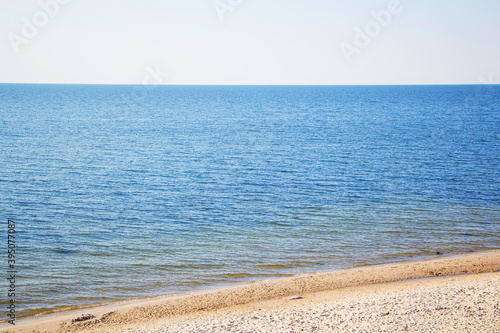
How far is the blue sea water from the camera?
1958 centimetres

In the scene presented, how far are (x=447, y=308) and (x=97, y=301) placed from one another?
41.6 ft

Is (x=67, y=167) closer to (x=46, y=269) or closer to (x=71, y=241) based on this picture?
(x=71, y=241)

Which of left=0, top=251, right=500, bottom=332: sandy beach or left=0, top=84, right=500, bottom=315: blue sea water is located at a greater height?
left=0, top=84, right=500, bottom=315: blue sea water

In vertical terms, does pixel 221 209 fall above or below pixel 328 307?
above

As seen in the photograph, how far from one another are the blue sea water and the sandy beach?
143 cm

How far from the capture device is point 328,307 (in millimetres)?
14883

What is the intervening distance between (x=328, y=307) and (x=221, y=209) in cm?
1464

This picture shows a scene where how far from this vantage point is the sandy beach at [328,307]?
13.3 meters

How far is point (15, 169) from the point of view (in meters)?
37.3

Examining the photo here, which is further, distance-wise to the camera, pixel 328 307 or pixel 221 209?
pixel 221 209

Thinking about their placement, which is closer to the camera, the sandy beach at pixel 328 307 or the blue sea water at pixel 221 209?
the sandy beach at pixel 328 307

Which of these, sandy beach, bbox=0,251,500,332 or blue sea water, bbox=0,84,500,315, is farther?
blue sea water, bbox=0,84,500,315

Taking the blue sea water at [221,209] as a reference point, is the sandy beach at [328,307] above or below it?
below

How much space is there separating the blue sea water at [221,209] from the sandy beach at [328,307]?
143 cm
